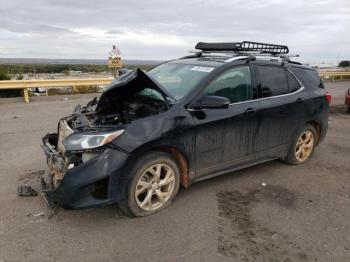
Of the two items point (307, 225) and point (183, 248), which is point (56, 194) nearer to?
point (183, 248)

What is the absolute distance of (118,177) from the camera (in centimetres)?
354

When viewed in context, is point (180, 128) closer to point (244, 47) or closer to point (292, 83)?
point (244, 47)

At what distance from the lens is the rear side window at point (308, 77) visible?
553cm

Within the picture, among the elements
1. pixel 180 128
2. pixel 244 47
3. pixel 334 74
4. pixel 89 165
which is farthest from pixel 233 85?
pixel 334 74

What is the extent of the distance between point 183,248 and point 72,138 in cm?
156

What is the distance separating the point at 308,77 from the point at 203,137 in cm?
255

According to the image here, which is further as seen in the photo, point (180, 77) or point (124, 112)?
point (180, 77)

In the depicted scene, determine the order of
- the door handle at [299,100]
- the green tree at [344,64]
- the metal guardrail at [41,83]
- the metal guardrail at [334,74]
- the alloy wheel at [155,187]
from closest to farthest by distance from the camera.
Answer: the alloy wheel at [155,187] → the door handle at [299,100] → the metal guardrail at [41,83] → the metal guardrail at [334,74] → the green tree at [344,64]

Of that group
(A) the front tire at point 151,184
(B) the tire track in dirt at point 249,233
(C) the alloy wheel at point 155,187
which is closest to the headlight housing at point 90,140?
(A) the front tire at point 151,184

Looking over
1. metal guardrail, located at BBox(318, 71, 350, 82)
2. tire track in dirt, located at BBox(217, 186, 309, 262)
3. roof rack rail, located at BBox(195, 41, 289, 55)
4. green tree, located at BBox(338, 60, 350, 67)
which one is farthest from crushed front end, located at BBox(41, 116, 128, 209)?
green tree, located at BBox(338, 60, 350, 67)

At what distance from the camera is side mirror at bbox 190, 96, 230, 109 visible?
13.1 ft

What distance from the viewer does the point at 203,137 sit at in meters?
4.18

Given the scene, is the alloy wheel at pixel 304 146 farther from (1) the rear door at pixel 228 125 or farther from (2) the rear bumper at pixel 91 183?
(2) the rear bumper at pixel 91 183

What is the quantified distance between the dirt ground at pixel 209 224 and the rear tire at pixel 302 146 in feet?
0.80
